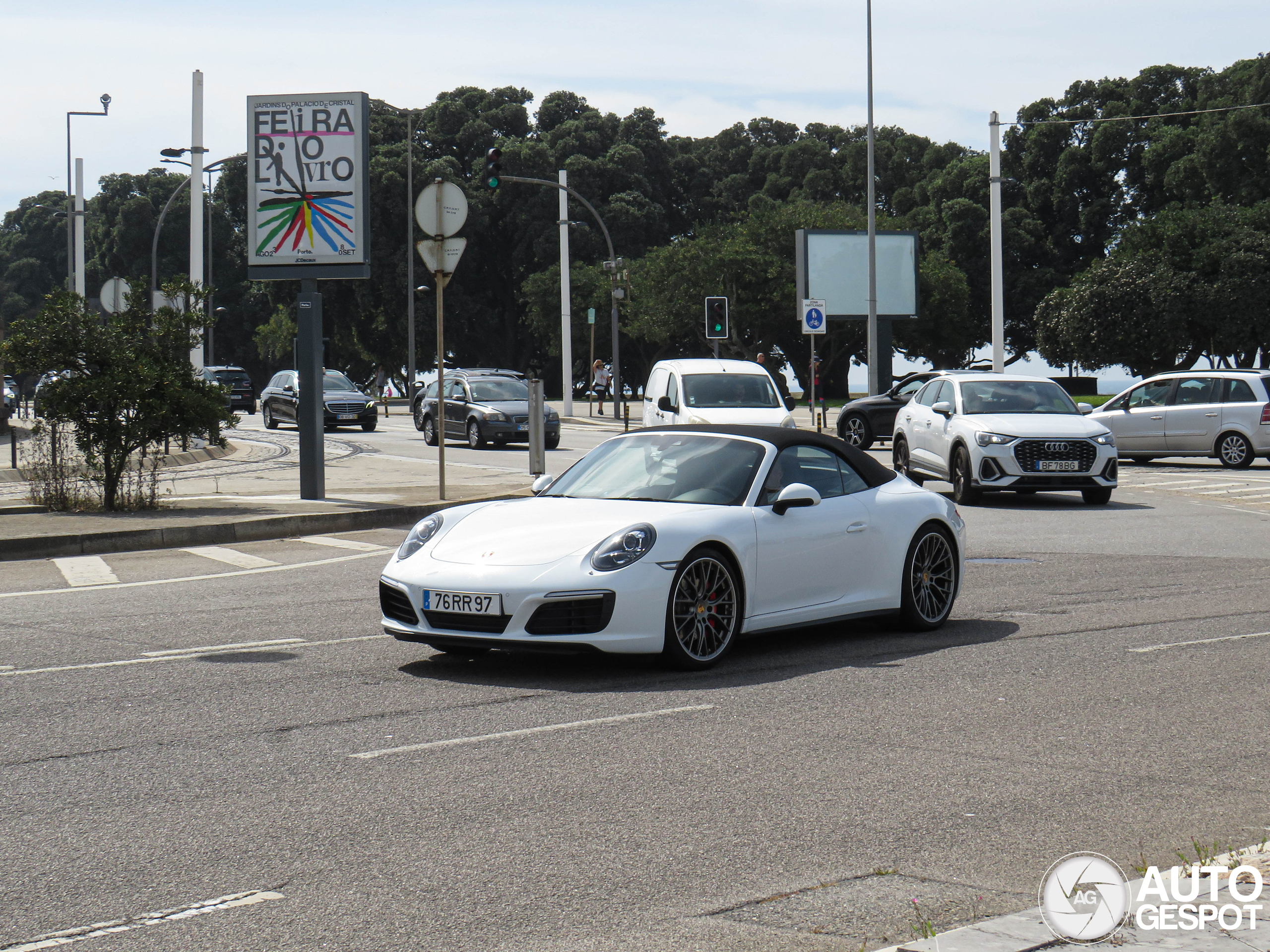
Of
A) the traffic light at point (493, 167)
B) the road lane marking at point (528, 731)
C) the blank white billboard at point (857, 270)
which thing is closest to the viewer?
the road lane marking at point (528, 731)

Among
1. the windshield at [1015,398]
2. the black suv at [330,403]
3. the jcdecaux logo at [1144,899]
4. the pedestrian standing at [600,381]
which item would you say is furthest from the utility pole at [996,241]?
the jcdecaux logo at [1144,899]

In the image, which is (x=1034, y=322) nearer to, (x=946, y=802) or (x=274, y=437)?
(x=274, y=437)

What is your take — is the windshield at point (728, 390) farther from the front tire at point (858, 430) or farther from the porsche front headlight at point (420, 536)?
the porsche front headlight at point (420, 536)

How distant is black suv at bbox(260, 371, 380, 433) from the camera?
41.2 meters

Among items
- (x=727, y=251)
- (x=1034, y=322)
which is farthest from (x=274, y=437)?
(x=1034, y=322)

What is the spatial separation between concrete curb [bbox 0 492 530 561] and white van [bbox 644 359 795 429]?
747 centimetres

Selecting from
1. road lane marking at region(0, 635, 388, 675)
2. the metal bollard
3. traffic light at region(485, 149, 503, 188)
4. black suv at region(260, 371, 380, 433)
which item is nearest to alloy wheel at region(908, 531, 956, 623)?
road lane marking at region(0, 635, 388, 675)

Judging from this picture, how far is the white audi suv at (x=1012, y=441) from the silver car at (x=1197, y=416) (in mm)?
4909

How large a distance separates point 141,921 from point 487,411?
94.5 feet

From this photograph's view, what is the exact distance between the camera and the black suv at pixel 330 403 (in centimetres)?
4122

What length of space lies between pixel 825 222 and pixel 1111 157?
15.7 metres

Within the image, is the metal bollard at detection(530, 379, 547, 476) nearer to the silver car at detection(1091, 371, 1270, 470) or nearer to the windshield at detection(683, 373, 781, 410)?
the windshield at detection(683, 373, 781, 410)

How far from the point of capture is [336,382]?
42.9m

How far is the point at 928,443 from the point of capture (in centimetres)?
2083
